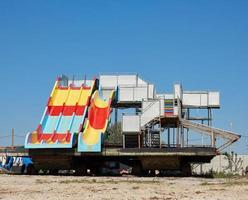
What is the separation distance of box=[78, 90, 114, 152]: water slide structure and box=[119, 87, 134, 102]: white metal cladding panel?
1111mm

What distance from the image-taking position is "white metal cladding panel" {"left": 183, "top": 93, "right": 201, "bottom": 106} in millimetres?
49500

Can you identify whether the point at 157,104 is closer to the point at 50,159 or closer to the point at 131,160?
the point at 131,160

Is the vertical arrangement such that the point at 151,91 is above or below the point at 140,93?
above

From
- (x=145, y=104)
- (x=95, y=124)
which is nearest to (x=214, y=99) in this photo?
(x=145, y=104)

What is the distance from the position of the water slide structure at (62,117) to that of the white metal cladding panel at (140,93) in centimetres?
470

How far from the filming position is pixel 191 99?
163 ft

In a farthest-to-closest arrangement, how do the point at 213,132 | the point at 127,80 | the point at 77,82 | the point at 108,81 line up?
the point at 77,82 → the point at 108,81 → the point at 127,80 → the point at 213,132

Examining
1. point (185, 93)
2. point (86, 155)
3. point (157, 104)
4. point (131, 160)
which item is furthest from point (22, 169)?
point (185, 93)

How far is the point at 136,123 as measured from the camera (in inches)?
1783

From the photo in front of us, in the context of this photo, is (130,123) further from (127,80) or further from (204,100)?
(127,80)

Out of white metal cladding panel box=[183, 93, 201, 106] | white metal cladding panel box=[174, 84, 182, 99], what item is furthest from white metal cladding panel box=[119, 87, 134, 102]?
white metal cladding panel box=[183, 93, 201, 106]

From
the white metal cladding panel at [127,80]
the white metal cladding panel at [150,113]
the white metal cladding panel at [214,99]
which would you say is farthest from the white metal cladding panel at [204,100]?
the white metal cladding panel at [127,80]

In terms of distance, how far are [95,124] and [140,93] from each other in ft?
20.0

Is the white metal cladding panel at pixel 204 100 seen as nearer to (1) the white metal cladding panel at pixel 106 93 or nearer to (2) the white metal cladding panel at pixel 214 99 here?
(2) the white metal cladding panel at pixel 214 99
